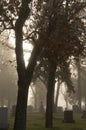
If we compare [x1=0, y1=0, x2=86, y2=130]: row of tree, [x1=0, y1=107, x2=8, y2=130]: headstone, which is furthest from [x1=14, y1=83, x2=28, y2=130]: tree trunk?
[x1=0, y1=107, x2=8, y2=130]: headstone

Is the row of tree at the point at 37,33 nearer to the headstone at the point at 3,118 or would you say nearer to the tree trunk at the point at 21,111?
the tree trunk at the point at 21,111

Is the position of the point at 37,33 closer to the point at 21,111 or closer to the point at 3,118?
the point at 21,111

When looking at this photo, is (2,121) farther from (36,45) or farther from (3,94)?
(3,94)

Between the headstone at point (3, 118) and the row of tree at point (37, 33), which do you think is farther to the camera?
the headstone at point (3, 118)

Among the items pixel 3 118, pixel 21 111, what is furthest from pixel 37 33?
pixel 3 118

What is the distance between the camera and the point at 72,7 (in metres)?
19.7

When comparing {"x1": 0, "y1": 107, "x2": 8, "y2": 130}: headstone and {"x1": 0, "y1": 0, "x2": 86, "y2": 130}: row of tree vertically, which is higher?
{"x1": 0, "y1": 0, "x2": 86, "y2": 130}: row of tree

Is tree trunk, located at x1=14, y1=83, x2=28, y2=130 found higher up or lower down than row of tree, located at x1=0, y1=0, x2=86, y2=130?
lower down

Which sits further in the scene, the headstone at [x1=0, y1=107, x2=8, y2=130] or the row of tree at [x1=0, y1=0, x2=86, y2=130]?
the headstone at [x1=0, y1=107, x2=8, y2=130]

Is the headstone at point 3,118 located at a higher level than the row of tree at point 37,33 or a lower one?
lower

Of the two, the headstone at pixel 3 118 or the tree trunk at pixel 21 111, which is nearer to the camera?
the tree trunk at pixel 21 111

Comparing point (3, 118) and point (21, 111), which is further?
point (3, 118)

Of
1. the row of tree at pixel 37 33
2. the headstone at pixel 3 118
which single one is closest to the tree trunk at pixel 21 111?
the row of tree at pixel 37 33

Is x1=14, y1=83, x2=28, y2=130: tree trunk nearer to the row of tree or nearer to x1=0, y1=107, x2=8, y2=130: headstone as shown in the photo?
the row of tree
